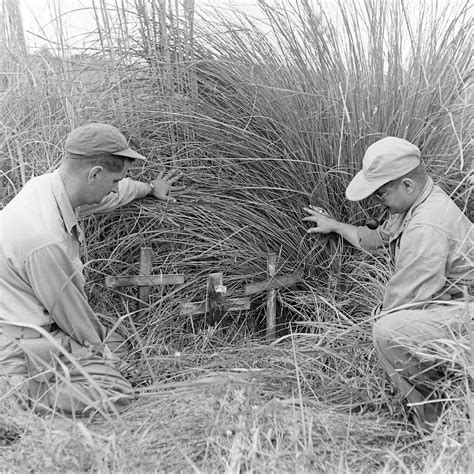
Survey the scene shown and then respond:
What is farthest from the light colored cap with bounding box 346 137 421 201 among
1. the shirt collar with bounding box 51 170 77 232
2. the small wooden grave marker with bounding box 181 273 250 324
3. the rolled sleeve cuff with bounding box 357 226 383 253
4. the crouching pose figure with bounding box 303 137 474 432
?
the shirt collar with bounding box 51 170 77 232

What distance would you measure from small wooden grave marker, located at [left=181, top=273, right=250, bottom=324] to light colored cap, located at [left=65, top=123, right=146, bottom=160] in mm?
807

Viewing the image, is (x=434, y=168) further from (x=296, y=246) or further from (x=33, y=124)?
(x=33, y=124)

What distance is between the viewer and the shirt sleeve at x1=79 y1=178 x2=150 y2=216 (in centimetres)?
345

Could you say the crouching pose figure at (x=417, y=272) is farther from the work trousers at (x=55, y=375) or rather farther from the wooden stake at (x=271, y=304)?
the work trousers at (x=55, y=375)

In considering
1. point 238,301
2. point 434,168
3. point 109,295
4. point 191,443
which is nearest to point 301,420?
point 191,443

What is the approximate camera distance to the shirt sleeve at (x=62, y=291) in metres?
2.81

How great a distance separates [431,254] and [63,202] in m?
1.45

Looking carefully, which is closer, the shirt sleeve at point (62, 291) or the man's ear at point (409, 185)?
the shirt sleeve at point (62, 291)

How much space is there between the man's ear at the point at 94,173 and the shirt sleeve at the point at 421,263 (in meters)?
1.23

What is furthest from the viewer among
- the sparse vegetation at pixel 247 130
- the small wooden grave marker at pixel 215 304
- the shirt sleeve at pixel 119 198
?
the sparse vegetation at pixel 247 130

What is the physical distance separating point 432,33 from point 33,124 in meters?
2.11

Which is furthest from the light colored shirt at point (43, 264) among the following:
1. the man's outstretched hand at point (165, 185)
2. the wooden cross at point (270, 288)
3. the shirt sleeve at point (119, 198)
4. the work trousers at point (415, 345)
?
the work trousers at point (415, 345)

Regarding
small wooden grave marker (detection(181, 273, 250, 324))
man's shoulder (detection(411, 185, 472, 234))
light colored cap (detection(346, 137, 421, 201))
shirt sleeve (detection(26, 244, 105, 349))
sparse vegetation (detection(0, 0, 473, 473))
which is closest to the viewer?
shirt sleeve (detection(26, 244, 105, 349))

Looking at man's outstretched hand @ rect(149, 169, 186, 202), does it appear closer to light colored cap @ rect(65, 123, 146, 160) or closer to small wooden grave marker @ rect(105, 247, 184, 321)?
small wooden grave marker @ rect(105, 247, 184, 321)
